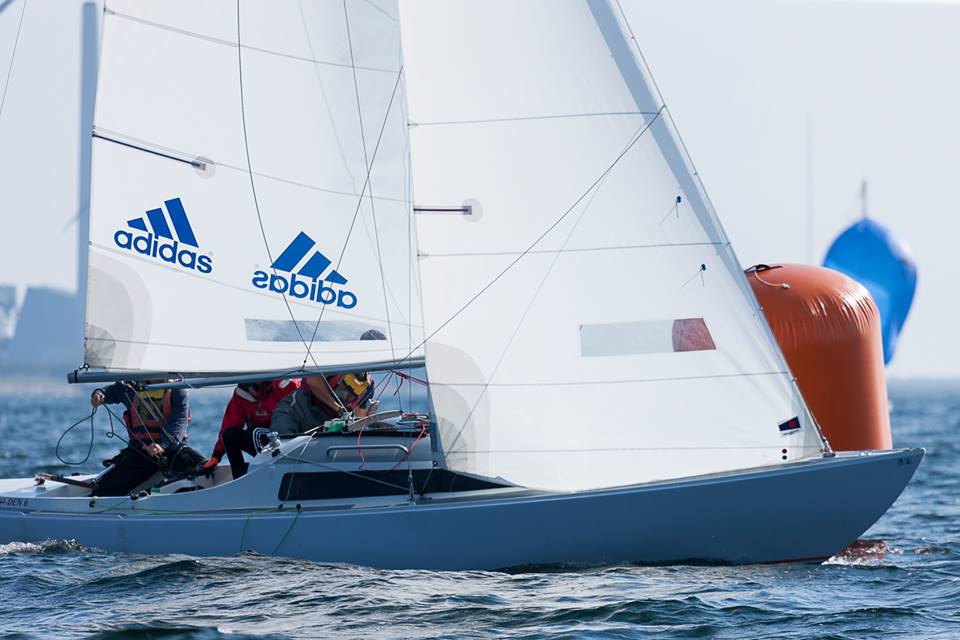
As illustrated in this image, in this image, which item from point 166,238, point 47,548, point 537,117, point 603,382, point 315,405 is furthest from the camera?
point 315,405

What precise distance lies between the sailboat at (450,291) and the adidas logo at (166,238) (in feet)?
0.06

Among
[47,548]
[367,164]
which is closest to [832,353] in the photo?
[367,164]

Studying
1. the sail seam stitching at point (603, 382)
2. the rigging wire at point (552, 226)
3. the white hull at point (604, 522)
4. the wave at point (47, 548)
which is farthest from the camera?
the wave at point (47, 548)

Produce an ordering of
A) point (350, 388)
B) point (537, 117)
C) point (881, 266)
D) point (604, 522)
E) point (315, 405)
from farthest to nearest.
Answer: point (881, 266) < point (350, 388) < point (315, 405) < point (537, 117) < point (604, 522)

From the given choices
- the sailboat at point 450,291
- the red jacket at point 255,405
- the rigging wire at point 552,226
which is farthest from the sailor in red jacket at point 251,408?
the rigging wire at point 552,226

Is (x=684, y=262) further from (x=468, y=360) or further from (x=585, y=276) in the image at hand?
(x=468, y=360)

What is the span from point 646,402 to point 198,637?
10.3ft

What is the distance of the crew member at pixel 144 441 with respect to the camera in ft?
33.7

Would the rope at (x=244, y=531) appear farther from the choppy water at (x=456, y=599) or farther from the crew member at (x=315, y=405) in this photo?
the crew member at (x=315, y=405)

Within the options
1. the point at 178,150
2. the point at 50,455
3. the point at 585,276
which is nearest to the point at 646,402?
the point at 585,276

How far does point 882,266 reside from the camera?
694 inches

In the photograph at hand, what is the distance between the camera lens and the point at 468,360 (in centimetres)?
912

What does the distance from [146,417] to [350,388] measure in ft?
4.94

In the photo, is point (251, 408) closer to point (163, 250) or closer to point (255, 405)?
point (255, 405)
